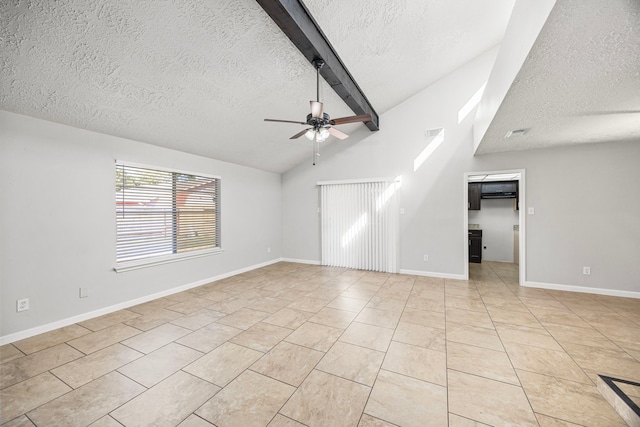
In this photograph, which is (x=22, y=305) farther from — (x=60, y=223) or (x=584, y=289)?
(x=584, y=289)

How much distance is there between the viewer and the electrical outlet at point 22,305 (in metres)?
2.55

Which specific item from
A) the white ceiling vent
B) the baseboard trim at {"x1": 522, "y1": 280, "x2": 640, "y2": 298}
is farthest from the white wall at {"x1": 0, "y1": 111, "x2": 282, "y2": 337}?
the baseboard trim at {"x1": 522, "y1": 280, "x2": 640, "y2": 298}

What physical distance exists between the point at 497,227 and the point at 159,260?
25.8 feet

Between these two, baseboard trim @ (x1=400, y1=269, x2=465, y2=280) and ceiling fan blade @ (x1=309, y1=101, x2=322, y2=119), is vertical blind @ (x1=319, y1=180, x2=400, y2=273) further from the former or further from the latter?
ceiling fan blade @ (x1=309, y1=101, x2=322, y2=119)

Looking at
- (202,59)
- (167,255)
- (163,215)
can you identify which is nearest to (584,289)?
(202,59)

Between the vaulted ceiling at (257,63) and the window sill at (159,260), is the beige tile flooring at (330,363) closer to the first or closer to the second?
the window sill at (159,260)

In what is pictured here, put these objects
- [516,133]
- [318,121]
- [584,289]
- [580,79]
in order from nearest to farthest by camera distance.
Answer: [580,79]
[318,121]
[516,133]
[584,289]

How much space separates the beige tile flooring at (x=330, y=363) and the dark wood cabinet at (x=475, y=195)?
3203 millimetres

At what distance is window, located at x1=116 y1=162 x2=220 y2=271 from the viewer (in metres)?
3.47

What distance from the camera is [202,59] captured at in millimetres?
2574

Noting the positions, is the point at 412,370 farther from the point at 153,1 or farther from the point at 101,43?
the point at 101,43

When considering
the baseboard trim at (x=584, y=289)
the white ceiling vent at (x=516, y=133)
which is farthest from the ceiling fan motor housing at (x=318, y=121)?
the baseboard trim at (x=584, y=289)

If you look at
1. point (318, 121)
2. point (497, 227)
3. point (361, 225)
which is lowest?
point (497, 227)

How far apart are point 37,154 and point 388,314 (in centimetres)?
452
